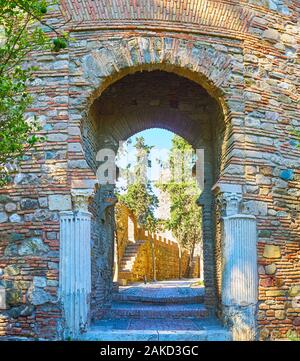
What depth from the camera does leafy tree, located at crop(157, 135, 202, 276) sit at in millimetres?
20641

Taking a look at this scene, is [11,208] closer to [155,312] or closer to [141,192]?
[155,312]

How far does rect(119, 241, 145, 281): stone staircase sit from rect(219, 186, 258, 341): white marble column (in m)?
11.1

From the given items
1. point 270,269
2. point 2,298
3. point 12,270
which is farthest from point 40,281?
point 270,269

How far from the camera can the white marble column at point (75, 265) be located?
21.2 ft

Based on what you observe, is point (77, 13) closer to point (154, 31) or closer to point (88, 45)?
point (88, 45)

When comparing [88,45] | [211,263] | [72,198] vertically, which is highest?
[88,45]

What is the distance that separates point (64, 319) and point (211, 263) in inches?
143

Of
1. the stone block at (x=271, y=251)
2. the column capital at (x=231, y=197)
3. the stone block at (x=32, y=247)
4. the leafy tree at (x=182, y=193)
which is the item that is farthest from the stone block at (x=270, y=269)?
the leafy tree at (x=182, y=193)

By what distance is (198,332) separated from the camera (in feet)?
22.1

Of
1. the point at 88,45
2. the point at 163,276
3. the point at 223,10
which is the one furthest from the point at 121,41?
the point at 163,276

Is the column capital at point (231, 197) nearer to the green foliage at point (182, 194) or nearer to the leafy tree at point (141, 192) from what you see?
the green foliage at point (182, 194)

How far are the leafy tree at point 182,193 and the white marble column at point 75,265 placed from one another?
13.8 m

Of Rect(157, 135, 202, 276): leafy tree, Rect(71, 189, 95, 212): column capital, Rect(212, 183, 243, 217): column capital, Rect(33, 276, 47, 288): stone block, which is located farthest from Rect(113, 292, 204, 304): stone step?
Rect(157, 135, 202, 276): leafy tree

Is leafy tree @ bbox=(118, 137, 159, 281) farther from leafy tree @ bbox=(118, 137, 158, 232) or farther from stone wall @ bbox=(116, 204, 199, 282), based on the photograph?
Answer: stone wall @ bbox=(116, 204, 199, 282)
